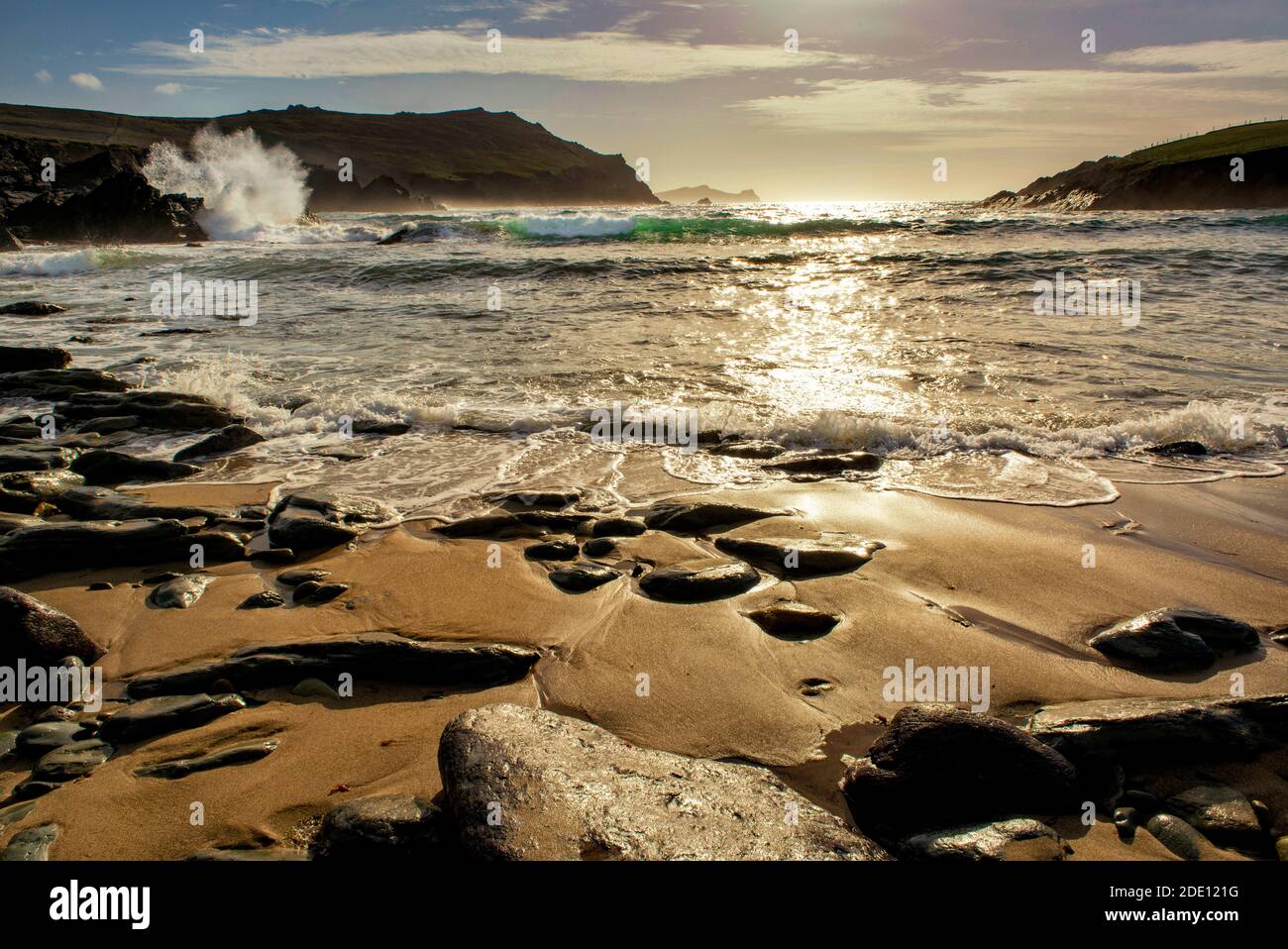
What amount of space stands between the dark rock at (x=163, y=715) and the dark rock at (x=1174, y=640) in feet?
13.6

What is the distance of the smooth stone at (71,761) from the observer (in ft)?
9.28

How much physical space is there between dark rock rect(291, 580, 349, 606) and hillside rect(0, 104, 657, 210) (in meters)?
73.5

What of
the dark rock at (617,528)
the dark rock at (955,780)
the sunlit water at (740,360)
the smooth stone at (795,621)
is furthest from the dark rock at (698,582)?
the sunlit water at (740,360)

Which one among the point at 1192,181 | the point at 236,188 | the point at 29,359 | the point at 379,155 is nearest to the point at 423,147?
the point at 379,155

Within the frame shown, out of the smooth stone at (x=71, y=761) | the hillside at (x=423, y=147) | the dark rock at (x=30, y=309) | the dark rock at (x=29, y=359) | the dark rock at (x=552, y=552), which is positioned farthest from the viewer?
the hillside at (x=423, y=147)

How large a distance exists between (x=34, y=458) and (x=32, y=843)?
589cm

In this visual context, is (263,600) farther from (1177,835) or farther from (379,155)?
(379,155)

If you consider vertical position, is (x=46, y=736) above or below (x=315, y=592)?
below

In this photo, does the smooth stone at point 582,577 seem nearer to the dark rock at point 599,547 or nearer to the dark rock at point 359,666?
the dark rock at point 599,547

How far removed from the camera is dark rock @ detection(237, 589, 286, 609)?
4242mm

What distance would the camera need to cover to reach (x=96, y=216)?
3712 centimetres

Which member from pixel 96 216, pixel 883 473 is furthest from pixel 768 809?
pixel 96 216

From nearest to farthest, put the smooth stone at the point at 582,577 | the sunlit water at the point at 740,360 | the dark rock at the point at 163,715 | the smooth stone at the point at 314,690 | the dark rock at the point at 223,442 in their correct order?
the dark rock at the point at 163,715
the smooth stone at the point at 314,690
the smooth stone at the point at 582,577
the sunlit water at the point at 740,360
the dark rock at the point at 223,442

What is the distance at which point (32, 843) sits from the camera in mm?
2471
